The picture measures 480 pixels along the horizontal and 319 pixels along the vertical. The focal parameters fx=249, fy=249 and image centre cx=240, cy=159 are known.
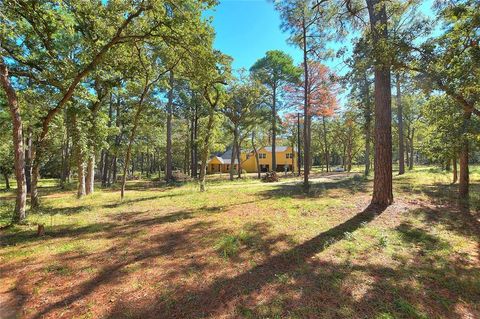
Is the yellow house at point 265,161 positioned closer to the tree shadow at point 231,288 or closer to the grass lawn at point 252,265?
the grass lawn at point 252,265

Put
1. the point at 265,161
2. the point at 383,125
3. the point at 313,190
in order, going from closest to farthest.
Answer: the point at 383,125 → the point at 313,190 → the point at 265,161

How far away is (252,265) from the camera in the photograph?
4.77 metres

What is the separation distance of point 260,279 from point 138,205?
28.8 feet

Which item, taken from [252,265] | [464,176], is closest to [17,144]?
[252,265]

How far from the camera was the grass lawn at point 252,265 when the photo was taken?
139 inches

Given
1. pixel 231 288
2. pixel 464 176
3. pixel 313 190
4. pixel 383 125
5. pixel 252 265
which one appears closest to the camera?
pixel 231 288

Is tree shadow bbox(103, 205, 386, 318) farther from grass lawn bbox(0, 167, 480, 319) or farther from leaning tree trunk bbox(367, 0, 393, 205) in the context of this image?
leaning tree trunk bbox(367, 0, 393, 205)

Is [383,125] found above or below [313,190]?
above

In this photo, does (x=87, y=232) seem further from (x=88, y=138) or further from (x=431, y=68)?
(x=431, y=68)

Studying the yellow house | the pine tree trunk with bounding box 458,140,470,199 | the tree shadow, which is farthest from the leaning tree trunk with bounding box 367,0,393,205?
the yellow house

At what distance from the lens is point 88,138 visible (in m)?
12.6

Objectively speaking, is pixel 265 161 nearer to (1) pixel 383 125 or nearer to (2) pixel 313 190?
(2) pixel 313 190

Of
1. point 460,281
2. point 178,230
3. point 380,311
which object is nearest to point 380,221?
point 460,281

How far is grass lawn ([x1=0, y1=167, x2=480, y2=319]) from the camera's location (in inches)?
139
